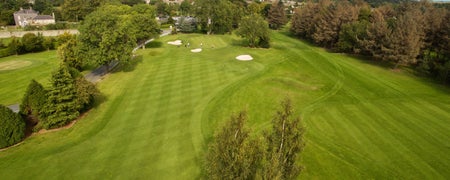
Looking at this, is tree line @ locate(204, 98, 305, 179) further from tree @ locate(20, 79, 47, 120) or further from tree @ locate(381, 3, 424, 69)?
tree @ locate(381, 3, 424, 69)

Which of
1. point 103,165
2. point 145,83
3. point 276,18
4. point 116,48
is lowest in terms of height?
point 103,165

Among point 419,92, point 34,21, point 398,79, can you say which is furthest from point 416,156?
point 34,21

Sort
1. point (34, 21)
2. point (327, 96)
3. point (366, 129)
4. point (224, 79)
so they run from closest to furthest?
point (366, 129)
point (327, 96)
point (224, 79)
point (34, 21)

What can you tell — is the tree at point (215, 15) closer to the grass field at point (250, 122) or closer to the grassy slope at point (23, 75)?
the grass field at point (250, 122)

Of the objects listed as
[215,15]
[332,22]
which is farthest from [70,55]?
[332,22]

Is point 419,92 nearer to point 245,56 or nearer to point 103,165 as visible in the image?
point 245,56

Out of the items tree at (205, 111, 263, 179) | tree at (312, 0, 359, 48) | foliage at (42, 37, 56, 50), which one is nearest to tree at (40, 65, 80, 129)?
tree at (205, 111, 263, 179)
